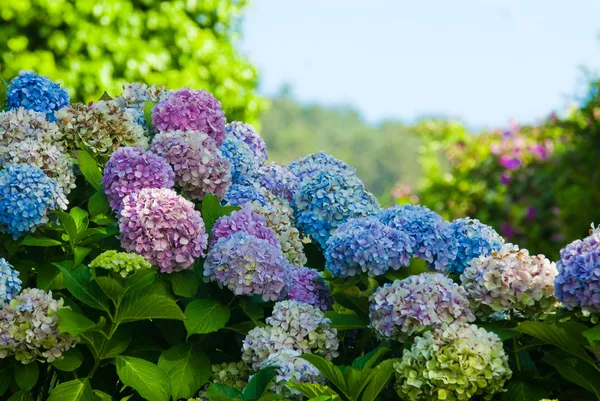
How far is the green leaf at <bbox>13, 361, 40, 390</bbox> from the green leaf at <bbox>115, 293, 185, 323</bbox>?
11.7 inches

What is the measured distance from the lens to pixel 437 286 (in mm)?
2426

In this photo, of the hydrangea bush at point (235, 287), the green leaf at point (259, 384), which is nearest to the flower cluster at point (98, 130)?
the hydrangea bush at point (235, 287)

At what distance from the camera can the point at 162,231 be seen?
102 inches

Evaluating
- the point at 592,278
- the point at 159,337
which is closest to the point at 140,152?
the point at 159,337

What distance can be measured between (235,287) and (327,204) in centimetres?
61

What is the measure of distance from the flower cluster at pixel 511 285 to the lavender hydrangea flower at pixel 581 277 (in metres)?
0.13

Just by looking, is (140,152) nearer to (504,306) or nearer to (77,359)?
(77,359)

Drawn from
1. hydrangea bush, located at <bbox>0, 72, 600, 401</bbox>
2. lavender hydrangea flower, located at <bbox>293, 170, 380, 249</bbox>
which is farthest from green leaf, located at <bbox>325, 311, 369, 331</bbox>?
lavender hydrangea flower, located at <bbox>293, 170, 380, 249</bbox>

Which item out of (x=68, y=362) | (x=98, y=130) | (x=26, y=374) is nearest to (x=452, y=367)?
(x=68, y=362)

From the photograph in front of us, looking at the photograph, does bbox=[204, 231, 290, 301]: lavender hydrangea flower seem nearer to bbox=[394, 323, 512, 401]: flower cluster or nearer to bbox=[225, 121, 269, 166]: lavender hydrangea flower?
bbox=[394, 323, 512, 401]: flower cluster

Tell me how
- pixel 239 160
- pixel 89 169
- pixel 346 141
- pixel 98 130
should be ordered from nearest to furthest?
pixel 89 169 → pixel 98 130 → pixel 239 160 → pixel 346 141

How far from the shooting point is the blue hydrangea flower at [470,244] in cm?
281

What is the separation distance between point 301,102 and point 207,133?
49.2 m

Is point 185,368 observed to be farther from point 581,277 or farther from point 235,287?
point 581,277
